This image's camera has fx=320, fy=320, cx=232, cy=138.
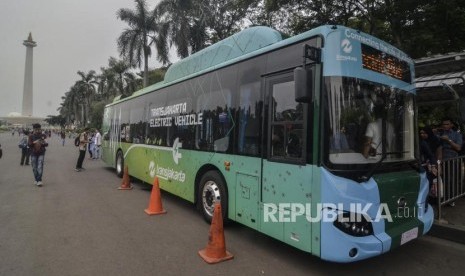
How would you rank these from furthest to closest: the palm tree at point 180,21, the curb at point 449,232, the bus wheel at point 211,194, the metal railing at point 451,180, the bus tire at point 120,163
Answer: the palm tree at point 180,21
the bus tire at point 120,163
the metal railing at point 451,180
the bus wheel at point 211,194
the curb at point 449,232

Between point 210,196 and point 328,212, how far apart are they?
2.78 meters

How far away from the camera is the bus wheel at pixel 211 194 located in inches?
221

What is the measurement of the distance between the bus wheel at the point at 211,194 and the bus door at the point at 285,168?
111 cm

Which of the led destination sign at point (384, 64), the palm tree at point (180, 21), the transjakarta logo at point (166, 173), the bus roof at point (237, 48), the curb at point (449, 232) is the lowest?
the curb at point (449, 232)

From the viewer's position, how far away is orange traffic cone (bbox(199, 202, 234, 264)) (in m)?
4.43

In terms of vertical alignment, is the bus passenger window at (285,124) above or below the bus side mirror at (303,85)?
below

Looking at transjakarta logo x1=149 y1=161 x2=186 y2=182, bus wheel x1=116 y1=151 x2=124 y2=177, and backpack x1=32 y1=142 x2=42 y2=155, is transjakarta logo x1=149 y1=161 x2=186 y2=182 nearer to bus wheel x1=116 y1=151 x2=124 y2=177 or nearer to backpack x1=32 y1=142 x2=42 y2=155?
bus wheel x1=116 y1=151 x2=124 y2=177

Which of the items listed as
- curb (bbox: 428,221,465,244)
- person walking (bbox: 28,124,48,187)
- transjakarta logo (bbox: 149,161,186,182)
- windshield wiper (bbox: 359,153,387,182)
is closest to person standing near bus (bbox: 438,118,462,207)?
curb (bbox: 428,221,465,244)

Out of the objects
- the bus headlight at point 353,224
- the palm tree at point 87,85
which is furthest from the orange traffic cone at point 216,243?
the palm tree at point 87,85

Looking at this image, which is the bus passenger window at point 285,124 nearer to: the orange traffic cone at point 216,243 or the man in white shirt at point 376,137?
the man in white shirt at point 376,137

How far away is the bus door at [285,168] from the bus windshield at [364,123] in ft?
1.20

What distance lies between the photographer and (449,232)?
17.7 feet

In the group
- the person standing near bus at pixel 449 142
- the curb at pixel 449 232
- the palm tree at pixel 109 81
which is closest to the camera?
the curb at pixel 449 232

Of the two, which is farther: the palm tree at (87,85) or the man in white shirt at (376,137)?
the palm tree at (87,85)
